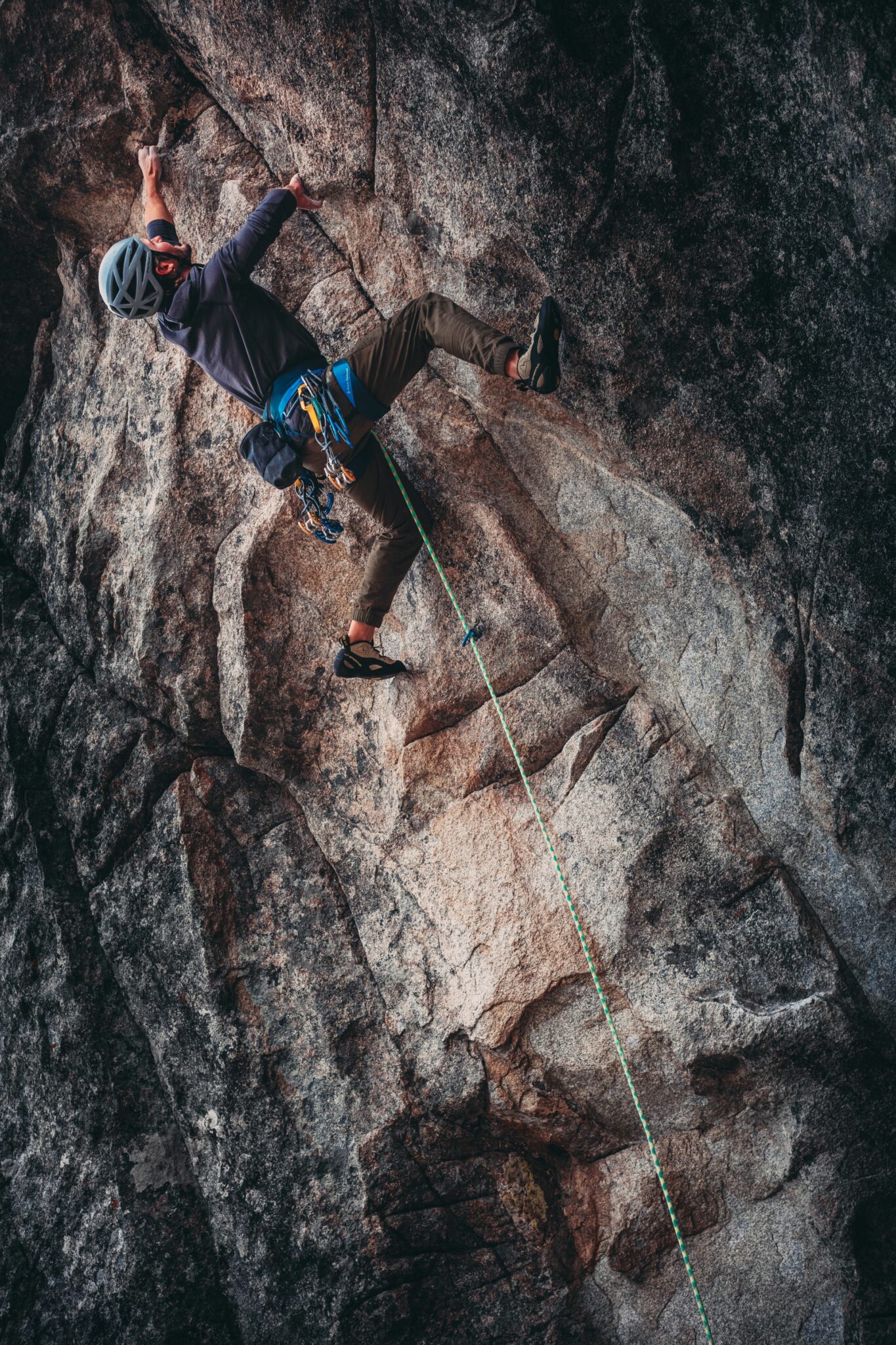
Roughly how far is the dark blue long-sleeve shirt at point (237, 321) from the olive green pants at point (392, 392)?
1.03 feet

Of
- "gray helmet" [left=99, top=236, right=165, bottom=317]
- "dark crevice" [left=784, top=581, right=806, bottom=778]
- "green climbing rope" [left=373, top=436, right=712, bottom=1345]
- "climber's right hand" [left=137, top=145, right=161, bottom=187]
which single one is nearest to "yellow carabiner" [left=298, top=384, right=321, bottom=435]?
"green climbing rope" [left=373, top=436, right=712, bottom=1345]

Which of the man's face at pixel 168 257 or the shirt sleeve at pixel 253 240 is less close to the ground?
the man's face at pixel 168 257

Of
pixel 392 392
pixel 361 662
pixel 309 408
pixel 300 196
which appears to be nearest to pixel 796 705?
pixel 361 662

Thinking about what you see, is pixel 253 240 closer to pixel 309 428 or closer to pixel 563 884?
pixel 309 428

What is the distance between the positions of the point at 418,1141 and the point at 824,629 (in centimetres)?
296

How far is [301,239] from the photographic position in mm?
5281

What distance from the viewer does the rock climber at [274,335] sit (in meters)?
4.30

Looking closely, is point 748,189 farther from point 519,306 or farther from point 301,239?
point 301,239

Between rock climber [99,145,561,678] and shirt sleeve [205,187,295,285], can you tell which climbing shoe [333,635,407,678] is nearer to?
rock climber [99,145,561,678]

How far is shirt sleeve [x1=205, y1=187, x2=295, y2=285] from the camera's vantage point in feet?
14.0

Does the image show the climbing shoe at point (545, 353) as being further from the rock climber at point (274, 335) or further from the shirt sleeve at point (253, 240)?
the shirt sleeve at point (253, 240)

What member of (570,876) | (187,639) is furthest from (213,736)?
(570,876)

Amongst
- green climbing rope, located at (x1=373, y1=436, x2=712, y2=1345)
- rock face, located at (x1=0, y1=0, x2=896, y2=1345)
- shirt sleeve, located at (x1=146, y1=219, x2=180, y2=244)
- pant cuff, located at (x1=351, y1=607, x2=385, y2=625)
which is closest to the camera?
rock face, located at (x1=0, y1=0, x2=896, y2=1345)

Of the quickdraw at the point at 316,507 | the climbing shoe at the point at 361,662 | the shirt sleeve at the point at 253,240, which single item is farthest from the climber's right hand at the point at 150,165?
the climbing shoe at the point at 361,662
